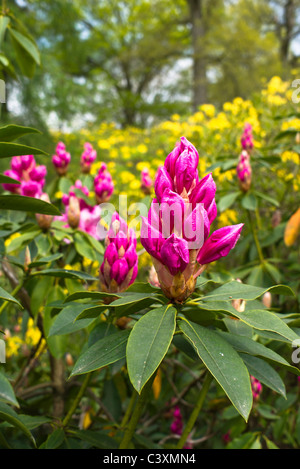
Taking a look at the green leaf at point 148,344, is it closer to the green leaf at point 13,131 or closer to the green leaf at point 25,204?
the green leaf at point 25,204

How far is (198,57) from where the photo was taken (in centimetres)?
1112

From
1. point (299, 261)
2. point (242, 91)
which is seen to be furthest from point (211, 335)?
point (242, 91)

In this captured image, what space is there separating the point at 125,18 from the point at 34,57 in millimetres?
20949

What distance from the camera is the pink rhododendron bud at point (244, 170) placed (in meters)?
1.68

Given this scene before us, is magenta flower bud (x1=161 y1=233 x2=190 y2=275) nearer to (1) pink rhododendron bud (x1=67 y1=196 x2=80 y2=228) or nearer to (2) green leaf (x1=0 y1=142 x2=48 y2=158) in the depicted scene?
(2) green leaf (x1=0 y1=142 x2=48 y2=158)

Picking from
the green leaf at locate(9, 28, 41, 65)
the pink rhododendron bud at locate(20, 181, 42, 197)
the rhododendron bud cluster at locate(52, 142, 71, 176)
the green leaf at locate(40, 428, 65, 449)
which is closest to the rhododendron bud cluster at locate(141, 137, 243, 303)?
the green leaf at locate(40, 428, 65, 449)

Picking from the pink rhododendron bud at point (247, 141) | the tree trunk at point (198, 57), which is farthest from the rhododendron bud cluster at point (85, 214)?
the tree trunk at point (198, 57)

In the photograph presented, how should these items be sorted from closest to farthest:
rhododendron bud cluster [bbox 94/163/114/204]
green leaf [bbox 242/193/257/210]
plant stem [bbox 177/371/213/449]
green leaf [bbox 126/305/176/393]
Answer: green leaf [bbox 126/305/176/393] < plant stem [bbox 177/371/213/449] < rhododendron bud cluster [bbox 94/163/114/204] < green leaf [bbox 242/193/257/210]

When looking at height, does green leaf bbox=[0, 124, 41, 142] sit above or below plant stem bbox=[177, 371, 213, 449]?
above

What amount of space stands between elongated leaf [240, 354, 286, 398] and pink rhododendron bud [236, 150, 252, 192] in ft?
3.48

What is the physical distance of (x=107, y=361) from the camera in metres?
0.65

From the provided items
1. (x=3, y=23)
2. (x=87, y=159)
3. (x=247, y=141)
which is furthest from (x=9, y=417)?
(x=247, y=141)

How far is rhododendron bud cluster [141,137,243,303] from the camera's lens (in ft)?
2.30

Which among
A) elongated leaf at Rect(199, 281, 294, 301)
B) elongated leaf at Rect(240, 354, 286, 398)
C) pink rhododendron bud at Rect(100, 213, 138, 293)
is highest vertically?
pink rhododendron bud at Rect(100, 213, 138, 293)
